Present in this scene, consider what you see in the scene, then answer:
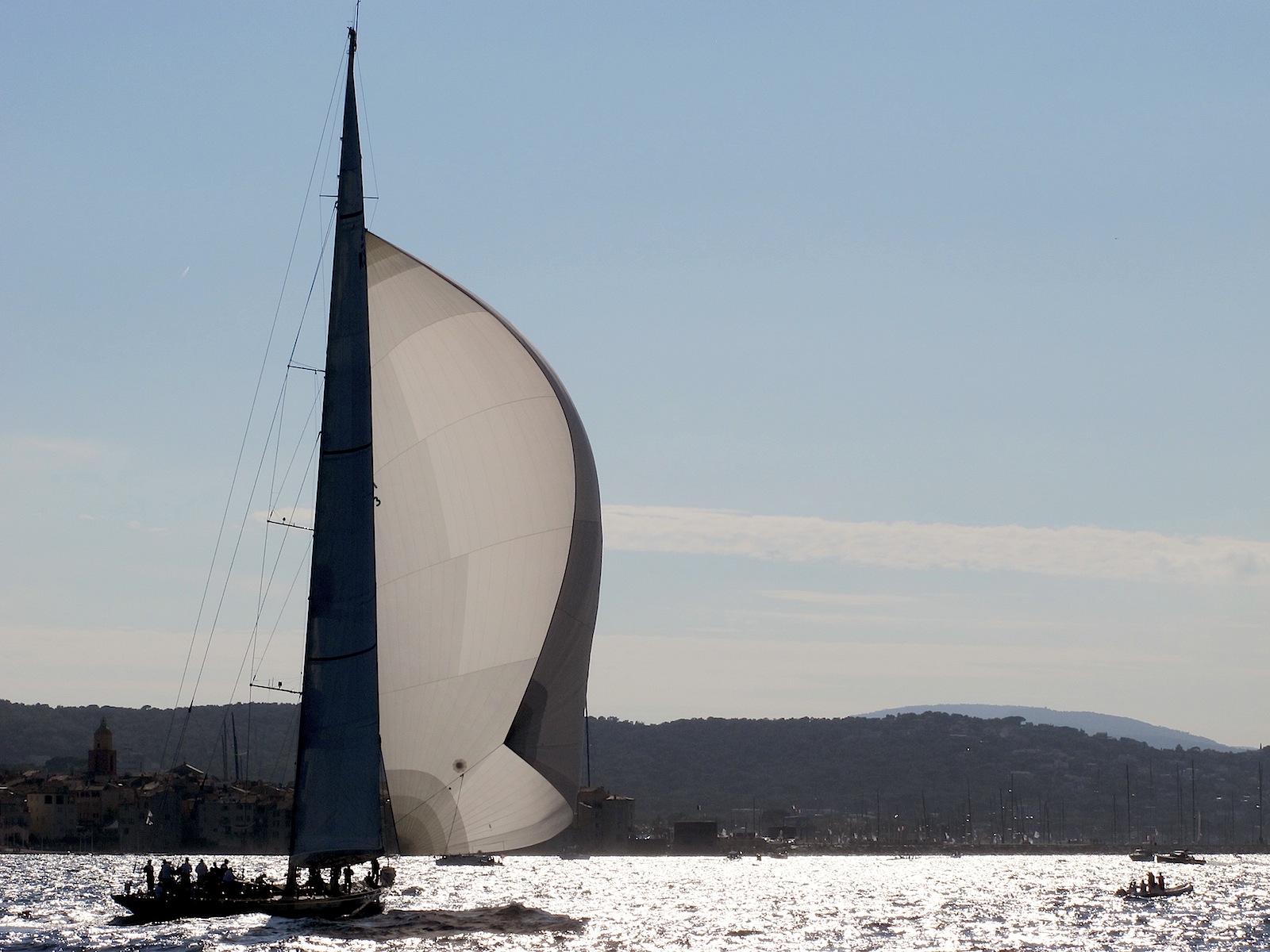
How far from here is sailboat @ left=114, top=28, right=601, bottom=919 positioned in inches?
1083

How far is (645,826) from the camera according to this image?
180 m

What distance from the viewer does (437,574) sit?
2839 centimetres

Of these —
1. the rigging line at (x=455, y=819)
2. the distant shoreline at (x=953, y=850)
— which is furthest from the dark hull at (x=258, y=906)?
the distant shoreline at (x=953, y=850)

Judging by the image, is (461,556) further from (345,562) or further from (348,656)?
(348,656)

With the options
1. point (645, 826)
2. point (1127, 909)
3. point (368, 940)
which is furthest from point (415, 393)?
point (645, 826)

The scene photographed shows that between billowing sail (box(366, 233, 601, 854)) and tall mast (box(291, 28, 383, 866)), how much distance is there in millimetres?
363

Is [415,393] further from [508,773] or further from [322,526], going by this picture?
[508,773]

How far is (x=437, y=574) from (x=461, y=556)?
1.98 feet

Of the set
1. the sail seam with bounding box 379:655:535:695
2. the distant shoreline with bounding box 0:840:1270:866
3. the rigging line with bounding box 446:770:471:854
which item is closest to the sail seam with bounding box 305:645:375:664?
the sail seam with bounding box 379:655:535:695

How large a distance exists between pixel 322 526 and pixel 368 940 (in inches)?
484

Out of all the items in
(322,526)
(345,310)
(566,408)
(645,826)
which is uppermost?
(345,310)

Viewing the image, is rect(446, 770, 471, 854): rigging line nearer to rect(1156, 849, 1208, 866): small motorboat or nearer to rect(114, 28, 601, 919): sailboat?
rect(114, 28, 601, 919): sailboat

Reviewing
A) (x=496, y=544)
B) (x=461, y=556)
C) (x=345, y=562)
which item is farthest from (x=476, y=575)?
(x=345, y=562)

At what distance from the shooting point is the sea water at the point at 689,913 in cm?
3959
